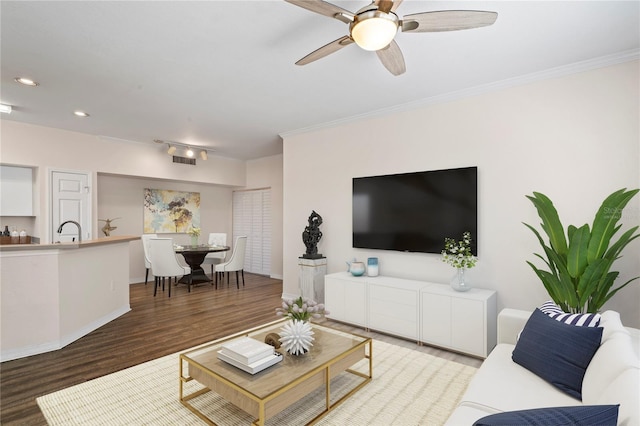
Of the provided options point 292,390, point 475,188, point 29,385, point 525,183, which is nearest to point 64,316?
point 29,385

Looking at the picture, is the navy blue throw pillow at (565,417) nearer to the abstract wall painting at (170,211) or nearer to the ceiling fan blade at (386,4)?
the ceiling fan blade at (386,4)

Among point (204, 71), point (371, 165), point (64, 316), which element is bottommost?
point (64, 316)

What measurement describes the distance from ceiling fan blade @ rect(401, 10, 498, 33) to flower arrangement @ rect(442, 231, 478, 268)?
2.22 m

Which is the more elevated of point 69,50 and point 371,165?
point 69,50

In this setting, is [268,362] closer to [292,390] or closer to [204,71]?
[292,390]

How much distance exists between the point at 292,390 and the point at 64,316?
9.61 feet

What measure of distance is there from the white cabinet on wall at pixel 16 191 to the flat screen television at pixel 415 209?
197 inches

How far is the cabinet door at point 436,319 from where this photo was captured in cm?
329

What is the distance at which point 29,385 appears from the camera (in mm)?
2584

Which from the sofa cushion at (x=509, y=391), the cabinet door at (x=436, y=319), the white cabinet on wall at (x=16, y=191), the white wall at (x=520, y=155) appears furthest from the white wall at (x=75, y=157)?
the sofa cushion at (x=509, y=391)

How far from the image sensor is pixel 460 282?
11.0 feet

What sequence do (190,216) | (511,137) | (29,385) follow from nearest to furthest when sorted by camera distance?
1. (29,385)
2. (511,137)
3. (190,216)

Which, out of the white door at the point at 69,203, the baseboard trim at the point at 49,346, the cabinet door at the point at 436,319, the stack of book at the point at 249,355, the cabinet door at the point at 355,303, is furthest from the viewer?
the white door at the point at 69,203

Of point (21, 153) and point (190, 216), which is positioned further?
point (190, 216)
